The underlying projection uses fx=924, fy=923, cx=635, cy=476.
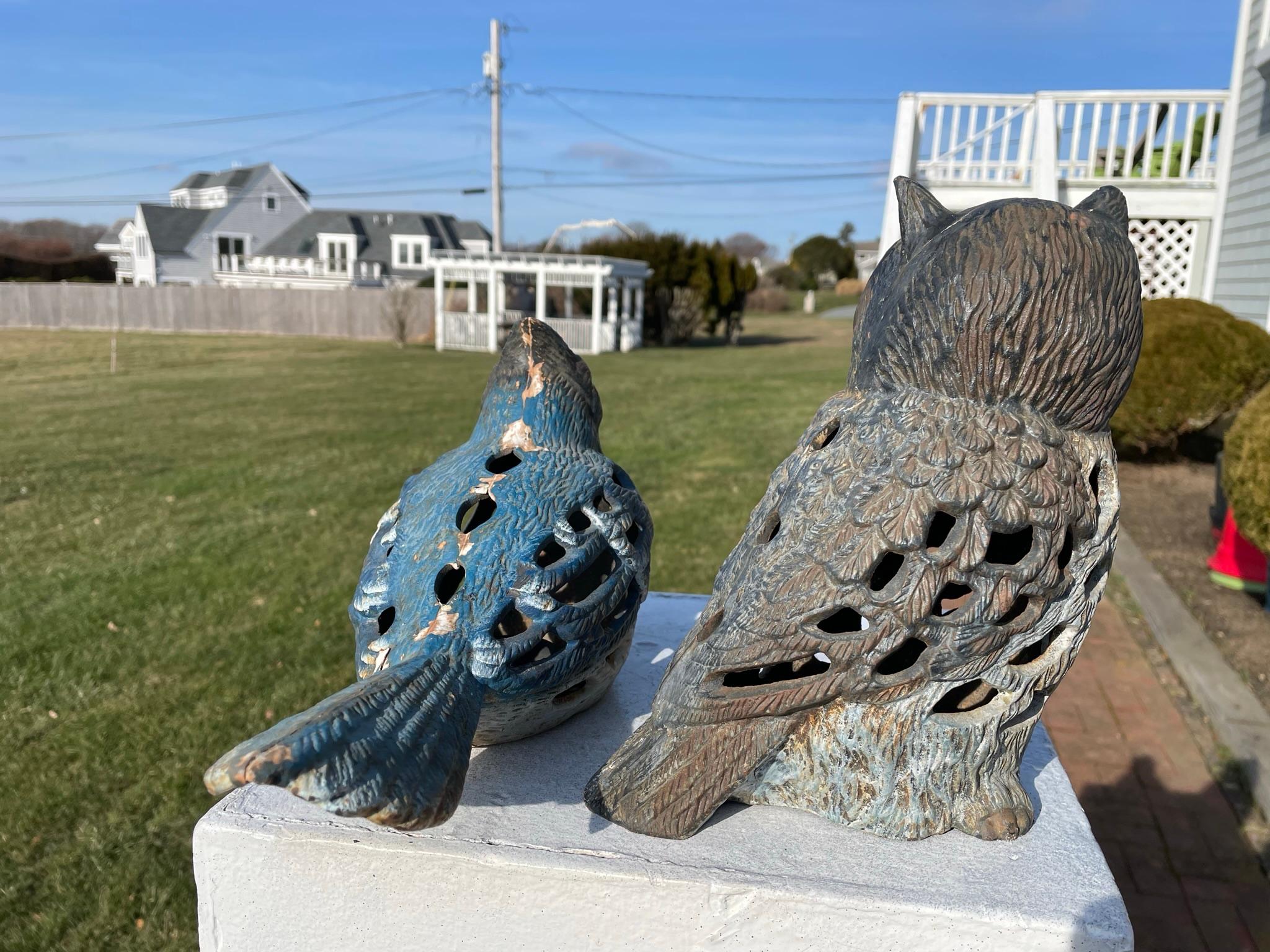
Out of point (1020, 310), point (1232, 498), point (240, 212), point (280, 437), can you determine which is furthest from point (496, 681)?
point (240, 212)

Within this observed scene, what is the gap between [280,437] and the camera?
10.8m

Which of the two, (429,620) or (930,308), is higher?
(930,308)

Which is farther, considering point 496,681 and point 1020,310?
point 496,681

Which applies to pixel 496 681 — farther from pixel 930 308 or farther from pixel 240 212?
pixel 240 212

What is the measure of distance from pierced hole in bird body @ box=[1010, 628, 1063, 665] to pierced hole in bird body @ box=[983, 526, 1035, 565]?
0.19 meters

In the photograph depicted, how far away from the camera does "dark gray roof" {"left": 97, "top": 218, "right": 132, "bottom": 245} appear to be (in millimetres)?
53406

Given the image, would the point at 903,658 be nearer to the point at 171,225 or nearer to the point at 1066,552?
the point at 1066,552

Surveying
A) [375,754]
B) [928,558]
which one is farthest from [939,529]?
[375,754]

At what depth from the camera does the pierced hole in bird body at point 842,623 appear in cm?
185

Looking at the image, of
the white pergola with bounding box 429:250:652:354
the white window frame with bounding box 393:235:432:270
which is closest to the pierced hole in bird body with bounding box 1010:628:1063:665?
the white pergola with bounding box 429:250:652:354

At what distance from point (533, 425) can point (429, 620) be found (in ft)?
2.22

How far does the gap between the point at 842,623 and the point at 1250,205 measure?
1066 centimetres

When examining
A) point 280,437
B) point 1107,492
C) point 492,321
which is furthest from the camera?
point 492,321

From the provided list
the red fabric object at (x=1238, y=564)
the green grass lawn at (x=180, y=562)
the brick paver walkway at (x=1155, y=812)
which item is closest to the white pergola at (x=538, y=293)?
the green grass lawn at (x=180, y=562)
